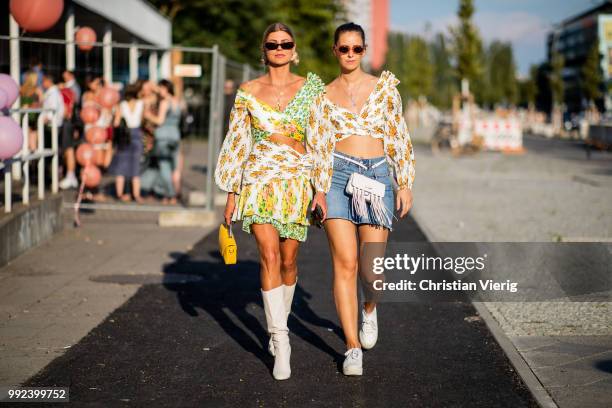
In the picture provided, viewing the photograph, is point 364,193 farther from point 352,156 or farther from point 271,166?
point 271,166

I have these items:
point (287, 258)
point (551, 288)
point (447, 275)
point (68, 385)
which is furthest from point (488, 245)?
point (68, 385)

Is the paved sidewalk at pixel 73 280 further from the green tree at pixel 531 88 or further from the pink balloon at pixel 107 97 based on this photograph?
the green tree at pixel 531 88

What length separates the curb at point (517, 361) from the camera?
16.5 ft

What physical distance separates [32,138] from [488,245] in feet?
18.2

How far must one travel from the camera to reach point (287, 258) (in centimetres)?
570

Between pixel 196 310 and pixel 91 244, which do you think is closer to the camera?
pixel 196 310

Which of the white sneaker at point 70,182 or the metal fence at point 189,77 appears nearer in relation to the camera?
the metal fence at point 189,77

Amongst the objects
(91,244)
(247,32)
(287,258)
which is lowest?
(91,244)

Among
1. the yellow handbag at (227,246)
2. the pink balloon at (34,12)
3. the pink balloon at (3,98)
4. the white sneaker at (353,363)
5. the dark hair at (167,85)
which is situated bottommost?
the white sneaker at (353,363)

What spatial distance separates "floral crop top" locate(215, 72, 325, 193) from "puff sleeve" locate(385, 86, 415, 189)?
0.41 m

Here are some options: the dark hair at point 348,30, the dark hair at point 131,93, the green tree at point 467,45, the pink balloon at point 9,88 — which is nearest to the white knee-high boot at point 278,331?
the dark hair at point 348,30

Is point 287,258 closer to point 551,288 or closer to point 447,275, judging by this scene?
point 447,275

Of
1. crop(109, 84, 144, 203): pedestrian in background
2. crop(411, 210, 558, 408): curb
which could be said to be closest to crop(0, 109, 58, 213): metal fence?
crop(109, 84, 144, 203): pedestrian in background

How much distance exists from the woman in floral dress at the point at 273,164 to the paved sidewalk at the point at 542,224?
5.29 ft
